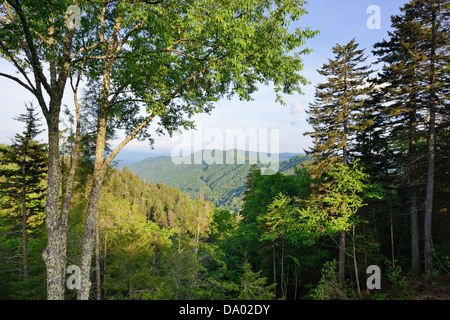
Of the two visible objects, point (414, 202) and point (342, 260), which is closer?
point (414, 202)

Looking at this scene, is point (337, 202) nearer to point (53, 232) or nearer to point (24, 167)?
point (53, 232)

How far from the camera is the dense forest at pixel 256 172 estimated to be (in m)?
5.68

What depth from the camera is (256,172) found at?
19.6 m

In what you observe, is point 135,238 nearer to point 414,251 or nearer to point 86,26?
point 86,26

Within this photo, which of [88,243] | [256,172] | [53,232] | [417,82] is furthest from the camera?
[256,172]

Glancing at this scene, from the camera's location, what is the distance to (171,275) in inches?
364

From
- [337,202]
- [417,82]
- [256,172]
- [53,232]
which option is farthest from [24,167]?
[417,82]

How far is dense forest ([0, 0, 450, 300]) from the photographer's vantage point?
5676 millimetres

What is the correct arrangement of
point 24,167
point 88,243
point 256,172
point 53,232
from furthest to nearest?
point 256,172 < point 24,167 < point 88,243 < point 53,232

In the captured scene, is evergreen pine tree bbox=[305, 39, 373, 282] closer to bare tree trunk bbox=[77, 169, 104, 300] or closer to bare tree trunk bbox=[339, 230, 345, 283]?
bare tree trunk bbox=[339, 230, 345, 283]

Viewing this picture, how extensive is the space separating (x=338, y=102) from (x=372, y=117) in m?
2.93

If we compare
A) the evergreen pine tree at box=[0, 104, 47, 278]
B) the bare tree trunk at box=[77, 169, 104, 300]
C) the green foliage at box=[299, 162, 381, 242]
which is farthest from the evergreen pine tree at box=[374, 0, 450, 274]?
the evergreen pine tree at box=[0, 104, 47, 278]

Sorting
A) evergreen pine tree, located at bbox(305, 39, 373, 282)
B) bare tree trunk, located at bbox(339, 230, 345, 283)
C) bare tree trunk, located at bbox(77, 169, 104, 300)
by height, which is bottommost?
bare tree trunk, located at bbox(339, 230, 345, 283)
